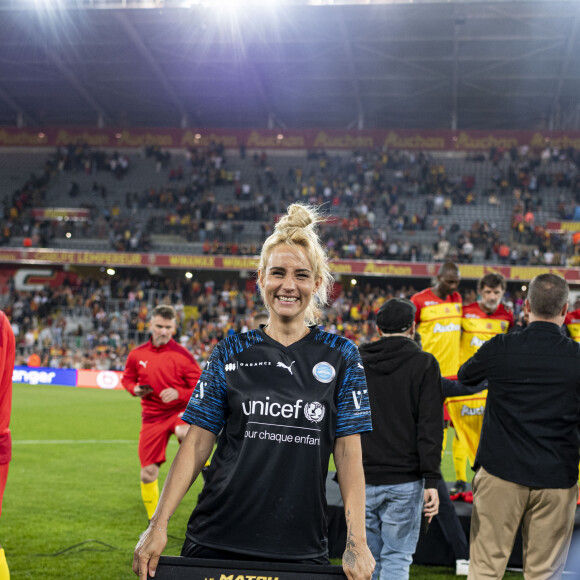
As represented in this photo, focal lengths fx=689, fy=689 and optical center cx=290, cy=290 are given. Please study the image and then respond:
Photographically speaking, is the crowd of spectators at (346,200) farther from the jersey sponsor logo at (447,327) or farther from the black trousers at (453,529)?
the black trousers at (453,529)

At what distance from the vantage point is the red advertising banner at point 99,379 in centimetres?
2372

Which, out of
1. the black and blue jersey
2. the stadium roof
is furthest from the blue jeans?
the stadium roof

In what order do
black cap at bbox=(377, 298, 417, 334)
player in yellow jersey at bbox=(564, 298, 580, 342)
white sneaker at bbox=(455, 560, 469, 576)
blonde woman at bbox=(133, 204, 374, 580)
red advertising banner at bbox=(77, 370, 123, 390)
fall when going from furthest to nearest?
red advertising banner at bbox=(77, 370, 123, 390) < player in yellow jersey at bbox=(564, 298, 580, 342) < white sneaker at bbox=(455, 560, 469, 576) < black cap at bbox=(377, 298, 417, 334) < blonde woman at bbox=(133, 204, 374, 580)

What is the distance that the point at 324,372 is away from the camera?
7.92 feet

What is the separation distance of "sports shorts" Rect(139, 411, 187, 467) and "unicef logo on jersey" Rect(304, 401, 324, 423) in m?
4.49

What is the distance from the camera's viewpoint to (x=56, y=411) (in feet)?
54.3

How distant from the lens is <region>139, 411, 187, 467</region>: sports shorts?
6590 mm

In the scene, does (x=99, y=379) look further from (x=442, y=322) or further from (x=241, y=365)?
(x=241, y=365)

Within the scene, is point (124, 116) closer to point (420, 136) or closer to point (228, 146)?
point (228, 146)

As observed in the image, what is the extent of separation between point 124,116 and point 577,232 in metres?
26.2

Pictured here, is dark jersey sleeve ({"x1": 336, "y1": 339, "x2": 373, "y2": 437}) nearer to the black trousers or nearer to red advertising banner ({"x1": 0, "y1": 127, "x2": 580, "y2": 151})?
the black trousers

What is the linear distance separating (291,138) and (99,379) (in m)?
19.6

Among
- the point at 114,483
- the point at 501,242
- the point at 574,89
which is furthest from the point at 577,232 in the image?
the point at 114,483

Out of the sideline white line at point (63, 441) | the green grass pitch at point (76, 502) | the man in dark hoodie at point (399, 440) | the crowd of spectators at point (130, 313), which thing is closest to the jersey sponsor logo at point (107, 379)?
the crowd of spectators at point (130, 313)
